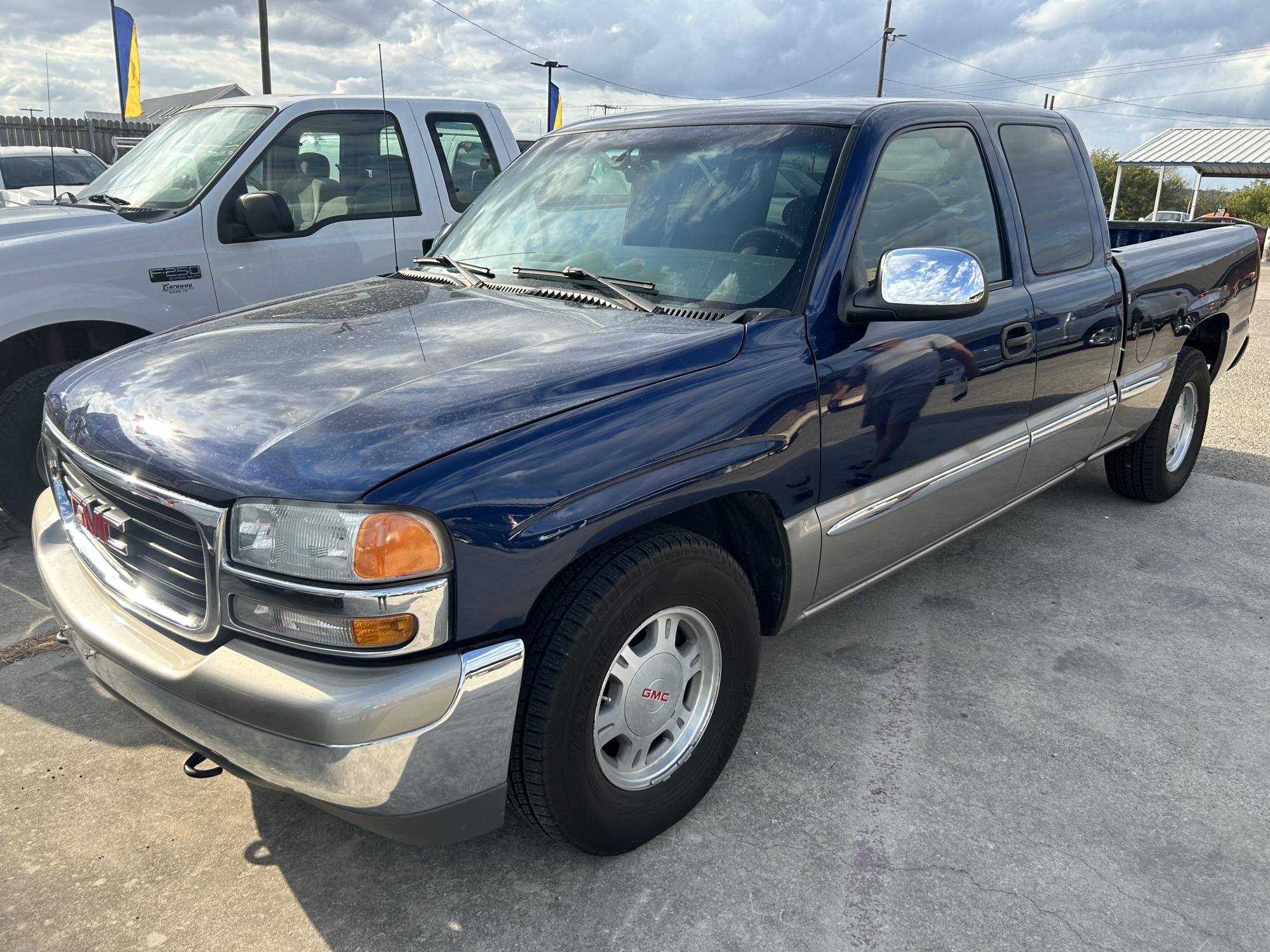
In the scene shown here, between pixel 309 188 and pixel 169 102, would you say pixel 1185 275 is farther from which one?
pixel 169 102

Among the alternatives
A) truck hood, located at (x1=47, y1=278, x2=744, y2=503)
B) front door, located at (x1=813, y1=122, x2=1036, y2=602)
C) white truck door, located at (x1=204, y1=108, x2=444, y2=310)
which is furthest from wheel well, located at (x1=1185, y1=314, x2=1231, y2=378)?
white truck door, located at (x1=204, y1=108, x2=444, y2=310)

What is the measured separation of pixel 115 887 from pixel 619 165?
8.29 ft

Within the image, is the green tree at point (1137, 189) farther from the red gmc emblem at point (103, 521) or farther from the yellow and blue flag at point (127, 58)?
the red gmc emblem at point (103, 521)

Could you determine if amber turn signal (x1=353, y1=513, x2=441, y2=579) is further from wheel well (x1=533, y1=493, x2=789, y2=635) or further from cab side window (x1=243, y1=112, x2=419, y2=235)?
cab side window (x1=243, y1=112, x2=419, y2=235)

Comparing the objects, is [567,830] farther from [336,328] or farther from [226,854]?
[336,328]

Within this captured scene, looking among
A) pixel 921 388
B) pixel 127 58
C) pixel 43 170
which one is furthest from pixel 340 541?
pixel 43 170

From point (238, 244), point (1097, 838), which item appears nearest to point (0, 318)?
point (238, 244)

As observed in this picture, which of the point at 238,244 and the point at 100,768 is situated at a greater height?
the point at 238,244

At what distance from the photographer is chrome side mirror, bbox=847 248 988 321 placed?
8.54 feet

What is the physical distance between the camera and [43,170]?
39.3ft

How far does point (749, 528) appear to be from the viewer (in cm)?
268

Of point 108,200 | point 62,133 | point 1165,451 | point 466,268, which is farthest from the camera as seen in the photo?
point 62,133

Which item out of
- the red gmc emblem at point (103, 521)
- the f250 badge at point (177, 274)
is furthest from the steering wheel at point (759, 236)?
the f250 badge at point (177, 274)

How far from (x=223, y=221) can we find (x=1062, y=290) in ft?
12.4
